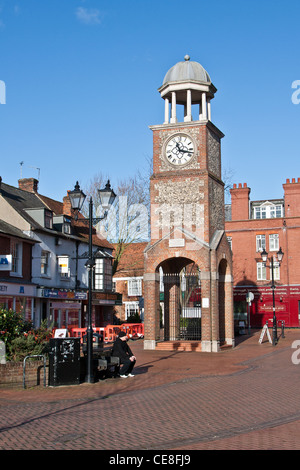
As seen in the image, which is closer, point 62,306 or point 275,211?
point 62,306

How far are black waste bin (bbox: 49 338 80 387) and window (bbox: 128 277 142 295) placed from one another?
118ft

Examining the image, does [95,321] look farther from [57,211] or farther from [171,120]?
[171,120]

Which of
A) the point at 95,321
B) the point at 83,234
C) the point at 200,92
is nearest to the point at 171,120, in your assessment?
the point at 200,92

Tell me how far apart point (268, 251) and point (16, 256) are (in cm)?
2574

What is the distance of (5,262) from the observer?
26.7 meters

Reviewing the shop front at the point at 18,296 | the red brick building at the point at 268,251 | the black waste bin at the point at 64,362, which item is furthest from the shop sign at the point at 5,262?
the red brick building at the point at 268,251

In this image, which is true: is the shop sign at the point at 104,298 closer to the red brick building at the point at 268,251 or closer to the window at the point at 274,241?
the red brick building at the point at 268,251

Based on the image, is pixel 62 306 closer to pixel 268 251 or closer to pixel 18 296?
pixel 18 296

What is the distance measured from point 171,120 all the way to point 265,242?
23674 mm

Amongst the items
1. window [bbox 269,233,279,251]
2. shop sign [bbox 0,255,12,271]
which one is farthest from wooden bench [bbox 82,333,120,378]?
window [bbox 269,233,279,251]

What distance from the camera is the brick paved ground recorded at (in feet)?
25.8

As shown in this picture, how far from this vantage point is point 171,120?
2688cm

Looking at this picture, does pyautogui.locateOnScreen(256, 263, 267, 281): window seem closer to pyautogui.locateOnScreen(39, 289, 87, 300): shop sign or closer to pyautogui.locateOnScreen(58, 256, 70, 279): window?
pyautogui.locateOnScreen(39, 289, 87, 300): shop sign

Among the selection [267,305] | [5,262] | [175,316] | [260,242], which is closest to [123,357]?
[175,316]
